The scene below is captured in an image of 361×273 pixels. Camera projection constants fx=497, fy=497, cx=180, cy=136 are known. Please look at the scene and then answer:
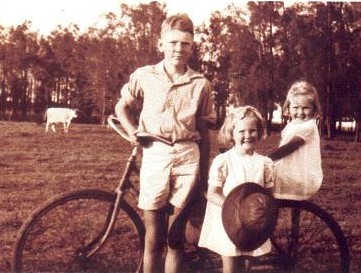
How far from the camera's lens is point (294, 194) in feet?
6.73

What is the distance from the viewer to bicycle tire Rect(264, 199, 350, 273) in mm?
2037

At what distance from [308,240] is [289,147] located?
20.7 inches

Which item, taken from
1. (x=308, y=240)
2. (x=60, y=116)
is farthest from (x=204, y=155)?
(x=60, y=116)

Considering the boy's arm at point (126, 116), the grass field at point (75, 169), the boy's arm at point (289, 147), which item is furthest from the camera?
the grass field at point (75, 169)

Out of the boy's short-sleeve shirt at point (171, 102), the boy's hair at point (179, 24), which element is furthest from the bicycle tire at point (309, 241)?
the boy's hair at point (179, 24)

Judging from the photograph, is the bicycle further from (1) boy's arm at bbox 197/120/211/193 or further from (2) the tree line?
(2) the tree line

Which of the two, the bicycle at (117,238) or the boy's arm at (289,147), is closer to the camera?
the bicycle at (117,238)

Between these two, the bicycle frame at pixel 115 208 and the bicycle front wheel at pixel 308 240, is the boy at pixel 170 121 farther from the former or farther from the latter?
the bicycle front wheel at pixel 308 240

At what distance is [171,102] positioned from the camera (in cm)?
182

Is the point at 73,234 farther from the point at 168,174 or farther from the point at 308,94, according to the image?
the point at 308,94

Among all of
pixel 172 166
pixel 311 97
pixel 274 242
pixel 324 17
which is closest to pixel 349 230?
pixel 274 242

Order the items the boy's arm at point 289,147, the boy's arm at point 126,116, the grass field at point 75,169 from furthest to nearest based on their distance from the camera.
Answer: the grass field at point 75,169, the boy's arm at point 289,147, the boy's arm at point 126,116

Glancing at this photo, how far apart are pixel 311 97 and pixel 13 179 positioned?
164cm

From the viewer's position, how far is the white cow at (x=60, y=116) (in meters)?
2.47
